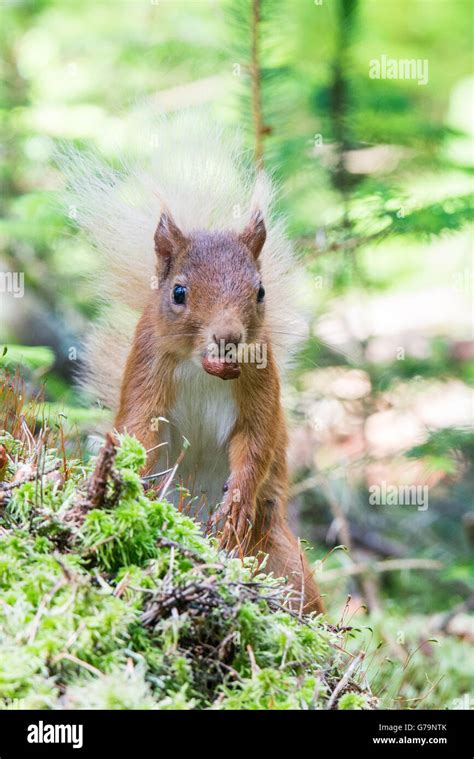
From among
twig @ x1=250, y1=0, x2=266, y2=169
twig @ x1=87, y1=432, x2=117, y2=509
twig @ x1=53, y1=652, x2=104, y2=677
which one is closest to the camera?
twig @ x1=53, y1=652, x2=104, y2=677

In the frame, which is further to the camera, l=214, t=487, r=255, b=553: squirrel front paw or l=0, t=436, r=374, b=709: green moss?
l=214, t=487, r=255, b=553: squirrel front paw

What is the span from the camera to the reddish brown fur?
3.46m

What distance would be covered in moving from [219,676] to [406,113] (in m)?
5.11

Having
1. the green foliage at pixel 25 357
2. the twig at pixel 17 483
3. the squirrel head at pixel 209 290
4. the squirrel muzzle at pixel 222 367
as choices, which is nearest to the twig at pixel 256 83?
the squirrel head at pixel 209 290

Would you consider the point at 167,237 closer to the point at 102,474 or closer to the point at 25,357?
the point at 25,357

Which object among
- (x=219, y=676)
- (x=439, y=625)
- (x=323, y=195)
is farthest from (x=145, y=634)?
(x=323, y=195)

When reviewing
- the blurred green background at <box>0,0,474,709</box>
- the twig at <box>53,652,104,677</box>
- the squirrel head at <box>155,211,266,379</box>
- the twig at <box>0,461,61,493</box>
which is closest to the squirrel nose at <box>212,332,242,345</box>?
the squirrel head at <box>155,211,266,379</box>

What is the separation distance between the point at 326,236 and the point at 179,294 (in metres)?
2.07

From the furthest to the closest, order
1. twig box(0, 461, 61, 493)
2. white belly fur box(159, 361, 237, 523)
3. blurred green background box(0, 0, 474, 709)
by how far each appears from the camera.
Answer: blurred green background box(0, 0, 474, 709)
white belly fur box(159, 361, 237, 523)
twig box(0, 461, 61, 493)

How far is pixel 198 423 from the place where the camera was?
3.76 m

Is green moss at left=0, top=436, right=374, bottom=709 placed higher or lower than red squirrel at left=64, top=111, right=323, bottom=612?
lower

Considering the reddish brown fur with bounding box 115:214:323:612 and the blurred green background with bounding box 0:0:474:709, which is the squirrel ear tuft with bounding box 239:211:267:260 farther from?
the blurred green background with bounding box 0:0:474:709

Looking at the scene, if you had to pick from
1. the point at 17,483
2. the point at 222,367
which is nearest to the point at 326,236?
the point at 222,367

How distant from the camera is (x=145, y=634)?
85.7 inches
